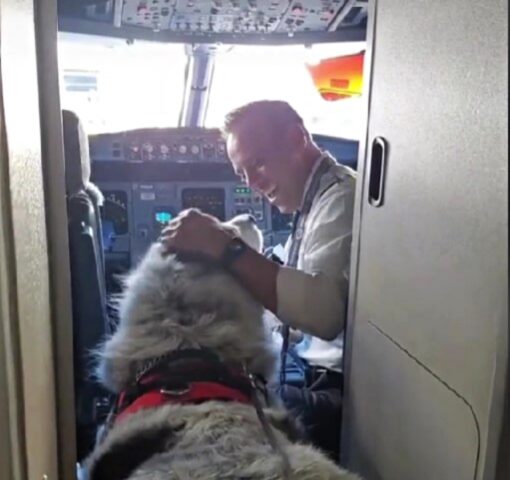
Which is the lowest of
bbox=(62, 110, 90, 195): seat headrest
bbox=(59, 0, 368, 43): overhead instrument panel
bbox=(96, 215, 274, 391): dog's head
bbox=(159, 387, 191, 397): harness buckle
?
bbox=(159, 387, 191, 397): harness buckle

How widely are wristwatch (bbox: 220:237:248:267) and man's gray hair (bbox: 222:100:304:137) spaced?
50cm

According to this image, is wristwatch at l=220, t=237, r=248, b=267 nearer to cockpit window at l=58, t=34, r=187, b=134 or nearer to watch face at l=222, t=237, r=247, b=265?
watch face at l=222, t=237, r=247, b=265

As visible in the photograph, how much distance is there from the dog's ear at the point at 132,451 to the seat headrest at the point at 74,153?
827 millimetres

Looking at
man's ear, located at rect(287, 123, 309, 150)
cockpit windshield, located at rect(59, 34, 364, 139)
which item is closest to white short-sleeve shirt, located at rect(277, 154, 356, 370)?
man's ear, located at rect(287, 123, 309, 150)

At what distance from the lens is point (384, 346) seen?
119 centimetres

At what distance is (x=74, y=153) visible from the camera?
169 cm

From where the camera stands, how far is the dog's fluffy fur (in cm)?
97

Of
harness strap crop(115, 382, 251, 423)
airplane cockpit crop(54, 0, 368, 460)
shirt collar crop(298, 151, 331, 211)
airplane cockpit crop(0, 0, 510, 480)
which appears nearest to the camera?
airplane cockpit crop(0, 0, 510, 480)

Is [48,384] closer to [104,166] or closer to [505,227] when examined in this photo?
[505,227]

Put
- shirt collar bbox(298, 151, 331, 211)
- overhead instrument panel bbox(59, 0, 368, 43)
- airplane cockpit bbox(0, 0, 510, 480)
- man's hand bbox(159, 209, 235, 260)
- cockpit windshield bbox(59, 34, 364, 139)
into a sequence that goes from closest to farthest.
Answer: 1. airplane cockpit bbox(0, 0, 510, 480)
2. man's hand bbox(159, 209, 235, 260)
3. shirt collar bbox(298, 151, 331, 211)
4. overhead instrument panel bbox(59, 0, 368, 43)
5. cockpit windshield bbox(59, 34, 364, 139)

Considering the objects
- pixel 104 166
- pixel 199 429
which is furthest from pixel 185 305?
pixel 104 166

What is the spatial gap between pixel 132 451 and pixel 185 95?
2.40 m

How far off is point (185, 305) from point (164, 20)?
1.23m

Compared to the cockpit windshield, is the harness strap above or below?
below
